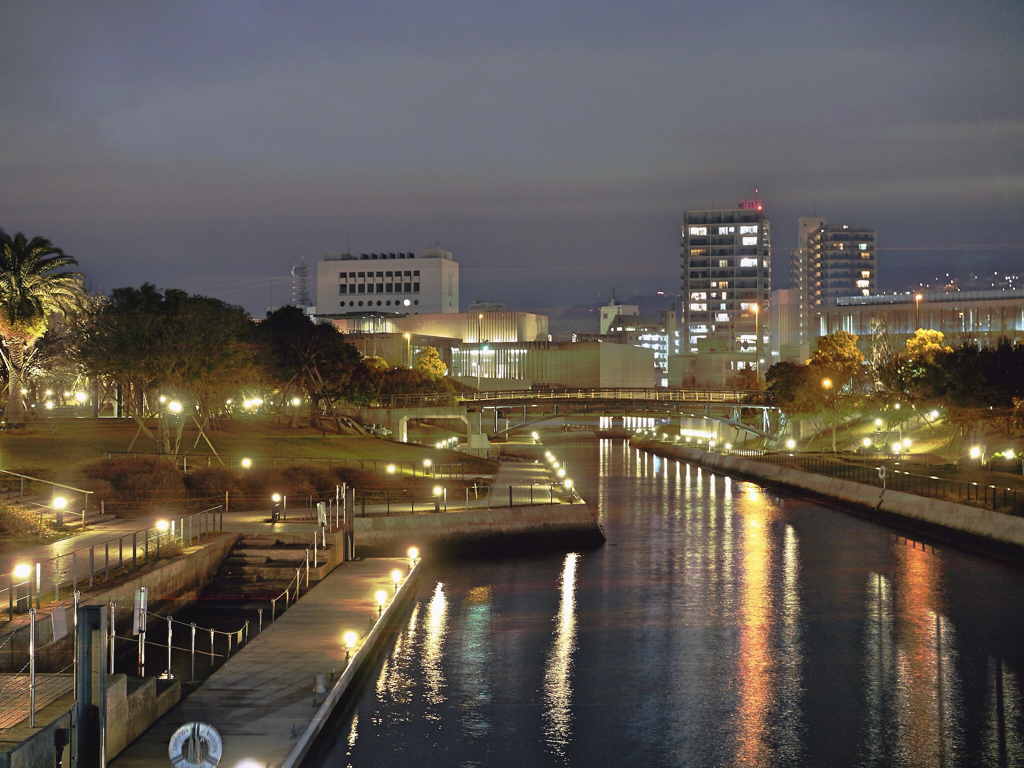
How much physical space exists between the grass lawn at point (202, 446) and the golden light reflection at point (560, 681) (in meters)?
24.3

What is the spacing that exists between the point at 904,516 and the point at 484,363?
5110 inches

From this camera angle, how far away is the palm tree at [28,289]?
61969mm

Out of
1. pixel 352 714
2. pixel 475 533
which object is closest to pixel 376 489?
pixel 475 533

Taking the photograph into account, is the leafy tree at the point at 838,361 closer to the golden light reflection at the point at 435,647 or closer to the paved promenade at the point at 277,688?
the golden light reflection at the point at 435,647

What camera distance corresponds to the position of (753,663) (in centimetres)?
2819

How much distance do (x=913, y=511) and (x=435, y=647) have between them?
109ft

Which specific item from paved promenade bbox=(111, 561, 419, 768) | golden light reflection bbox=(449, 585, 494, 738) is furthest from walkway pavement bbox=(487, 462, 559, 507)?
paved promenade bbox=(111, 561, 419, 768)

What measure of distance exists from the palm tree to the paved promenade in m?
39.7

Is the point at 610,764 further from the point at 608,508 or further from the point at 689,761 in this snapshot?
the point at 608,508

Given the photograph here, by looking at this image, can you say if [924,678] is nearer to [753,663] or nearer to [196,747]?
[753,663]

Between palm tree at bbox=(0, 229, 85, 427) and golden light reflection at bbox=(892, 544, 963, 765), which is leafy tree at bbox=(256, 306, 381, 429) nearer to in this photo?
palm tree at bbox=(0, 229, 85, 427)

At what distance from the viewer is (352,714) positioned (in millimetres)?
23031

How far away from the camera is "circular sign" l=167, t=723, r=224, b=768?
53.7 ft

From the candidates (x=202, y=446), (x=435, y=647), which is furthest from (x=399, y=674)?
(x=202, y=446)
